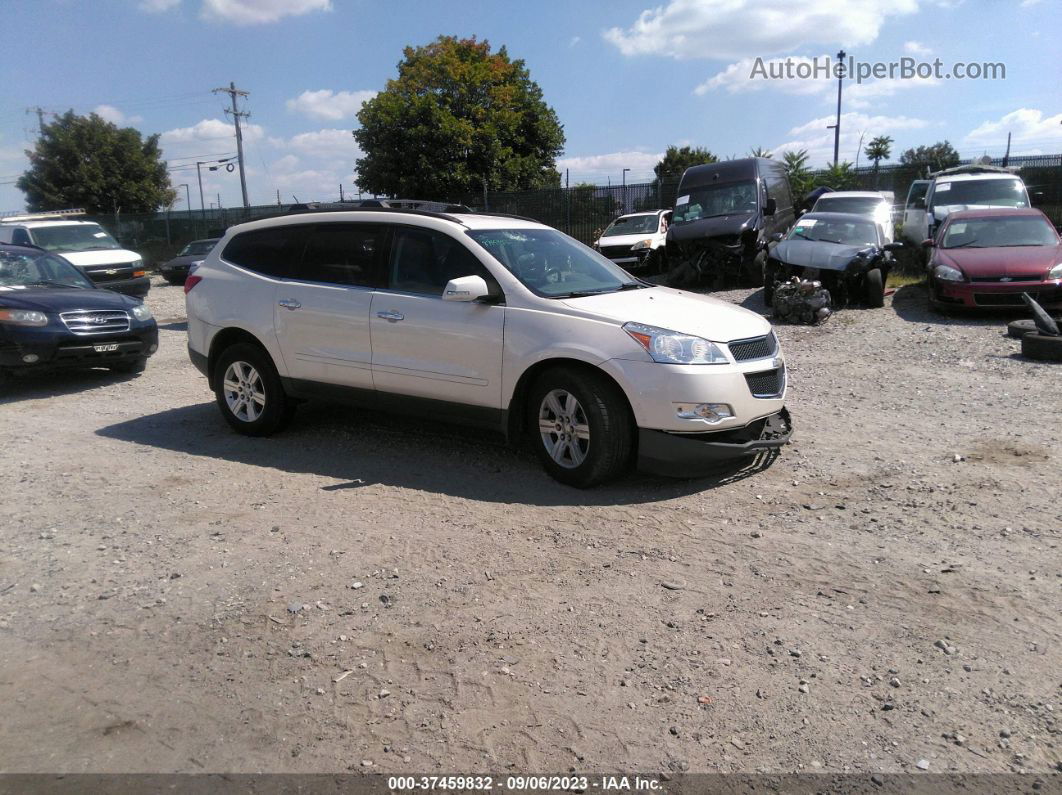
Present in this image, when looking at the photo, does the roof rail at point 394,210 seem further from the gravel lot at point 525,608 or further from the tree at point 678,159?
the tree at point 678,159

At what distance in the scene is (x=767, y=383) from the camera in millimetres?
5570

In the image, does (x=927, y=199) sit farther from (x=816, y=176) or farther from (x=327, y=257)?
(x=816, y=176)

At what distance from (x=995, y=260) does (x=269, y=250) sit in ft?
32.5

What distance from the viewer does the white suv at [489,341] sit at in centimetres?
524

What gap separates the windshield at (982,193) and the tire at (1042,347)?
26.9 ft

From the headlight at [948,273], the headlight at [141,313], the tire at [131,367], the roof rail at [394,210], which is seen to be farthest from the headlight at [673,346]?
the headlight at [948,273]

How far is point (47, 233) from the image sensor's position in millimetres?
17969

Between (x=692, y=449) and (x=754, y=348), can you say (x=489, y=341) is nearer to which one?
(x=692, y=449)

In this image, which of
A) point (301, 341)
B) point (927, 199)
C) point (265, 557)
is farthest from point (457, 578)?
point (927, 199)

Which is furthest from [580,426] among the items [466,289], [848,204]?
[848,204]

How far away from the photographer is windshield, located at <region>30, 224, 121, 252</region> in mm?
17781

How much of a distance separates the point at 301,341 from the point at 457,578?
10.3 feet

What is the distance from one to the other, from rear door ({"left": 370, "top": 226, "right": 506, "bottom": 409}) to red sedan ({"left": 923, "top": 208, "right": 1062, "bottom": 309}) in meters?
8.69

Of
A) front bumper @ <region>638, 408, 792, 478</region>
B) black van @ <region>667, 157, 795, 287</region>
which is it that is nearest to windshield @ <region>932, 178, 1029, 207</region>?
black van @ <region>667, 157, 795, 287</region>
